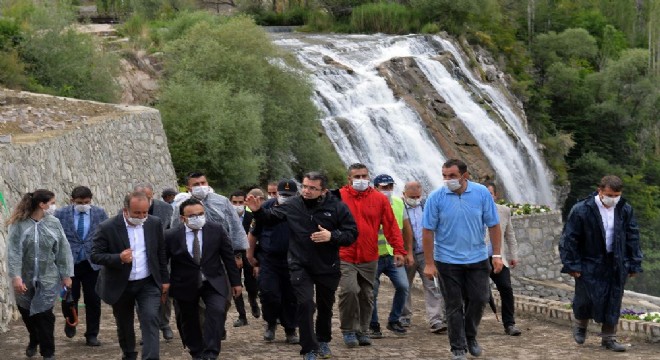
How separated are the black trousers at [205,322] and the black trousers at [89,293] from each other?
4.86 ft

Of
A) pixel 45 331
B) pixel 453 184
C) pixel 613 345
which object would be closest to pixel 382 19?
pixel 613 345

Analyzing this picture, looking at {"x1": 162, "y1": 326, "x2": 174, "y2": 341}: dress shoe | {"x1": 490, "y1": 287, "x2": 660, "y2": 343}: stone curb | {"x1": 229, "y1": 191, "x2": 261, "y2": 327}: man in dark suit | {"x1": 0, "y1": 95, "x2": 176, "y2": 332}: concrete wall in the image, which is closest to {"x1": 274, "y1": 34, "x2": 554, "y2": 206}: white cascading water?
{"x1": 0, "y1": 95, "x2": 176, "y2": 332}: concrete wall

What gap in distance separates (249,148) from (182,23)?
29.5 ft

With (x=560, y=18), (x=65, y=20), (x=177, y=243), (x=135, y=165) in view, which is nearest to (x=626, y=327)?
(x=177, y=243)

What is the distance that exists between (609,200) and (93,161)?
31.8ft

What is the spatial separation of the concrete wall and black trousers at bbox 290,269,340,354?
359 centimetres

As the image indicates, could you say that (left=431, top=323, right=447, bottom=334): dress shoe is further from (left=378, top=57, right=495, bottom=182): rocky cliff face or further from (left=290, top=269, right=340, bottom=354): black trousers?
(left=378, top=57, right=495, bottom=182): rocky cliff face

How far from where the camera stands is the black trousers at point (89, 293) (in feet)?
38.2

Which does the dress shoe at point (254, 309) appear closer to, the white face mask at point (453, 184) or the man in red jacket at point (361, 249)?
the man in red jacket at point (361, 249)

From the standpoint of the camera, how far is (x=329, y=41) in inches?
1727

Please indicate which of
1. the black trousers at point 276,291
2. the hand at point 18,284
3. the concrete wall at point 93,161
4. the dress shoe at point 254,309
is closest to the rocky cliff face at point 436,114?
the concrete wall at point 93,161

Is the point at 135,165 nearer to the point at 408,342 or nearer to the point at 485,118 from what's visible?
the point at 408,342

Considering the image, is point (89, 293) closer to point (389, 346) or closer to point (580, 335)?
point (389, 346)

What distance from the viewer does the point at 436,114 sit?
39938mm
